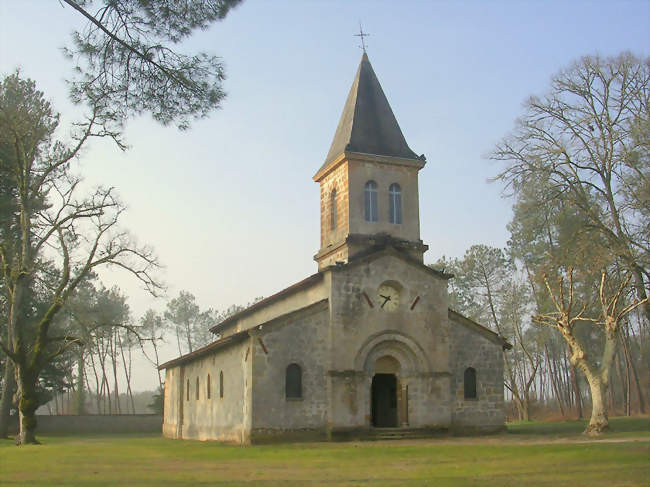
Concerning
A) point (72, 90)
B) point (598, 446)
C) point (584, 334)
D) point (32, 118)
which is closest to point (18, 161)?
point (32, 118)

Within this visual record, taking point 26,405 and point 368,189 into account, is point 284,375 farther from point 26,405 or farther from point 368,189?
point 26,405

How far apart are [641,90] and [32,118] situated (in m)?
24.9

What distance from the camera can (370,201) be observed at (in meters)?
31.3

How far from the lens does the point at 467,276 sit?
2181 inches

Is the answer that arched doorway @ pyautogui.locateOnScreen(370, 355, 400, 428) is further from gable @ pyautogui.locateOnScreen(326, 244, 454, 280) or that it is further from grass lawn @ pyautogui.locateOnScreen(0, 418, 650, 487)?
grass lawn @ pyautogui.locateOnScreen(0, 418, 650, 487)

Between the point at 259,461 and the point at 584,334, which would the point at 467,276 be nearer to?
the point at 584,334

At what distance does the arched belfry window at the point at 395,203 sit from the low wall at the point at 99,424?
85.0ft

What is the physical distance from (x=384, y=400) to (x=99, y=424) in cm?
2386

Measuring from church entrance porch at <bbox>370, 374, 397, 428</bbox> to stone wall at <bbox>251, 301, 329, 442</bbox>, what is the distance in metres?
4.63

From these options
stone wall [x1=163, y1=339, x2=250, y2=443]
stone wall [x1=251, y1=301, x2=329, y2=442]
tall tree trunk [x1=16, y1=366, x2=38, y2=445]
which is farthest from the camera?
tall tree trunk [x1=16, y1=366, x2=38, y2=445]

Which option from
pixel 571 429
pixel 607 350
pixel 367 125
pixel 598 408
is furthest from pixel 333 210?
pixel 571 429

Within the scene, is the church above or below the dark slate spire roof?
below

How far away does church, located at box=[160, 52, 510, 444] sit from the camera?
2672 cm

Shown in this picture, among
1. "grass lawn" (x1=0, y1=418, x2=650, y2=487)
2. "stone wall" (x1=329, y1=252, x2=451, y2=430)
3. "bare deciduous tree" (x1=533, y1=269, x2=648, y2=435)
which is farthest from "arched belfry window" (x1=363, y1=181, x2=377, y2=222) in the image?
"grass lawn" (x1=0, y1=418, x2=650, y2=487)
